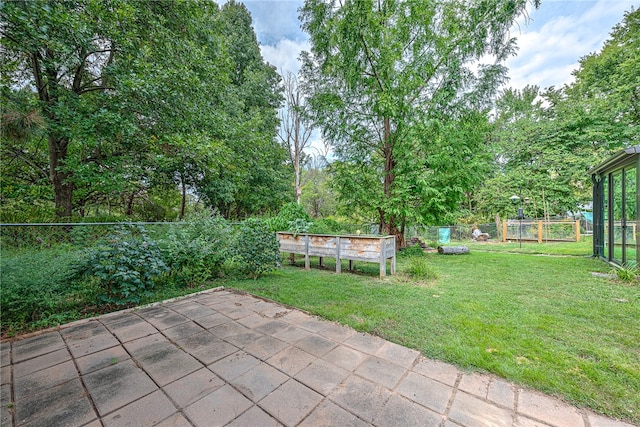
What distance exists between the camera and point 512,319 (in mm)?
2652

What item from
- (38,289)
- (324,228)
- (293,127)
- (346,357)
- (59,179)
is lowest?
(346,357)

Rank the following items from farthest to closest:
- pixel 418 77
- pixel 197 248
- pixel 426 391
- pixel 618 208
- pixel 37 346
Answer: pixel 418 77 < pixel 618 208 < pixel 197 248 < pixel 37 346 < pixel 426 391

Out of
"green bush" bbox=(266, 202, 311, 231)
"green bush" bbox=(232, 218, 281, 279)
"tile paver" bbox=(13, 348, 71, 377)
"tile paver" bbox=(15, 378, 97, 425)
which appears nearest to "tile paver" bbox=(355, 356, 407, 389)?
"tile paver" bbox=(15, 378, 97, 425)

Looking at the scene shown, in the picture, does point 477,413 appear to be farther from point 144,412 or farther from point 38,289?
point 38,289

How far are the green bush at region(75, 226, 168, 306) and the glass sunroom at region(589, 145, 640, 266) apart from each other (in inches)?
322

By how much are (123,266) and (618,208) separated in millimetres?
9457

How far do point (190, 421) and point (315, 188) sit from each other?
17.4 metres

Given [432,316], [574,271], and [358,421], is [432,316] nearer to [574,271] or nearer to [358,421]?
[358,421]

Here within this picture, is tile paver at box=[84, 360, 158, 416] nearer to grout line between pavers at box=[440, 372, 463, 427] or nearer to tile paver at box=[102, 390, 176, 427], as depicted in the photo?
tile paver at box=[102, 390, 176, 427]

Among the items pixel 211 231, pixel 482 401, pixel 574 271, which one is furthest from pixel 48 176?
pixel 574 271

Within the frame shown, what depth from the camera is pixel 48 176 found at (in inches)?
266

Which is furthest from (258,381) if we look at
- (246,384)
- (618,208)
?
(618,208)

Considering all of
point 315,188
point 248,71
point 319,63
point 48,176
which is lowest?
point 48,176

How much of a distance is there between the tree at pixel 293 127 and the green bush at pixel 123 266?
10.4 metres
